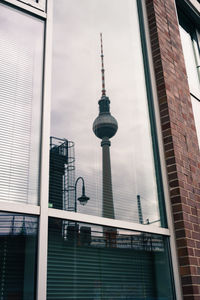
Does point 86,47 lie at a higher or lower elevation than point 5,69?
higher

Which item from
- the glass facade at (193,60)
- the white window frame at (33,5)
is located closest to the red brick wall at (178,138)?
the glass facade at (193,60)

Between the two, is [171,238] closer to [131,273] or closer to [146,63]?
[131,273]

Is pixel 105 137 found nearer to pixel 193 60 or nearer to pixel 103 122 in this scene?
pixel 103 122

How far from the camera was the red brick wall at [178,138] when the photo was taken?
2795 mm

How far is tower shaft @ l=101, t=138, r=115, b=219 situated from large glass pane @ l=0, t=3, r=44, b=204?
1.91 feet

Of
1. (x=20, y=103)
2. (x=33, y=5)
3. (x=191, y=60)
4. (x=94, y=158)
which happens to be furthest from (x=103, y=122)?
(x=191, y=60)

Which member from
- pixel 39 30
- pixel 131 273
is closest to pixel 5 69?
pixel 39 30

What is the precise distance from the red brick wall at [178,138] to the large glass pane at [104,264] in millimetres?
197

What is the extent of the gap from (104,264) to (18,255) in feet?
2.18

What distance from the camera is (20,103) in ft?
7.43

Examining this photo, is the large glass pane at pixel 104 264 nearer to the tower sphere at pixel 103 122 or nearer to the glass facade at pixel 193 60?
the tower sphere at pixel 103 122

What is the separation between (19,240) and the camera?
1.88 meters

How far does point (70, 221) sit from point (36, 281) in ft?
1.45

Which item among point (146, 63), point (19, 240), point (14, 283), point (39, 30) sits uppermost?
point (146, 63)
